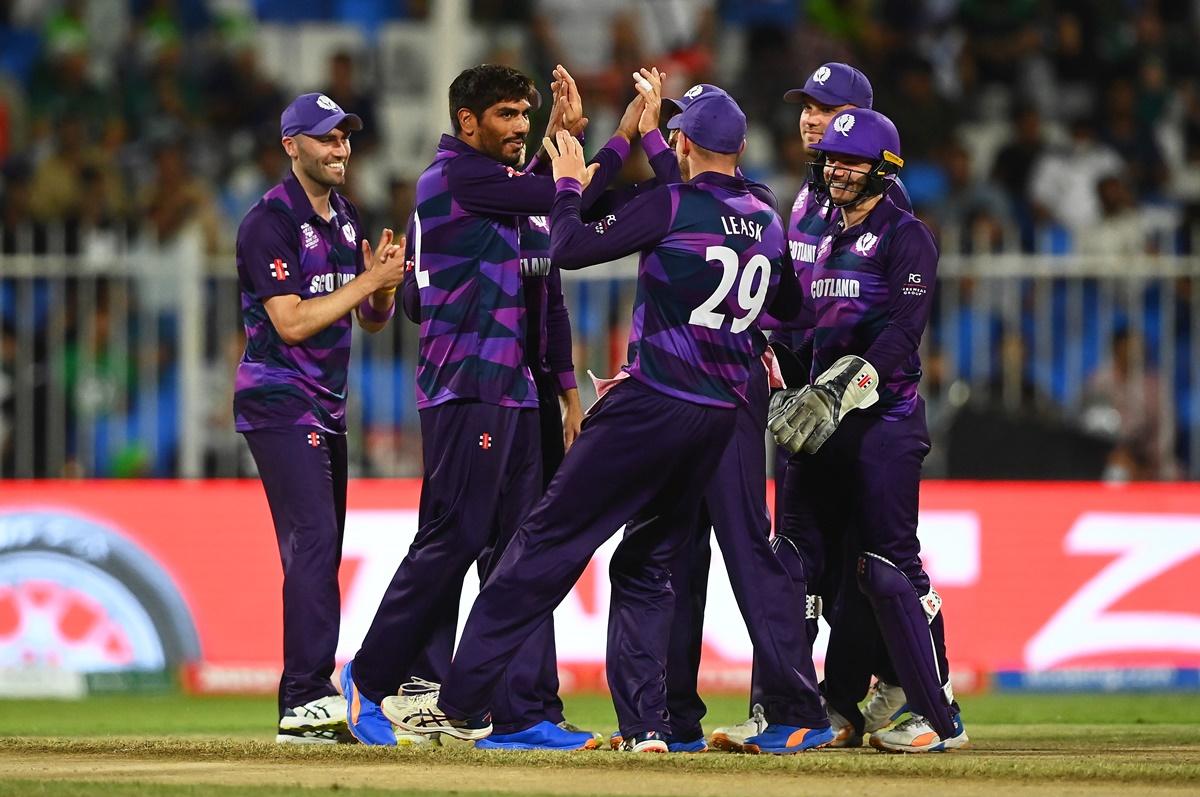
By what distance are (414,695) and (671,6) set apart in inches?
417

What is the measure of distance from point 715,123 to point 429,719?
8.39ft

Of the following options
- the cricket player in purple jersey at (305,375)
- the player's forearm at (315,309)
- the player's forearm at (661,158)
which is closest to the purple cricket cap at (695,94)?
the player's forearm at (661,158)

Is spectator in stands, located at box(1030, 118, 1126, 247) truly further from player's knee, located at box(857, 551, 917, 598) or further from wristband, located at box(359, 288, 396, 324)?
player's knee, located at box(857, 551, 917, 598)

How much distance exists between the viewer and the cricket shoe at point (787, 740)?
7.82 m

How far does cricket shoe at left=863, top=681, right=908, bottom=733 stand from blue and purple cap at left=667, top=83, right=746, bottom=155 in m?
2.43

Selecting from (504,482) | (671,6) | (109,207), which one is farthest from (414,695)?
(671,6)

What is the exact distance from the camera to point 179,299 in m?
12.7

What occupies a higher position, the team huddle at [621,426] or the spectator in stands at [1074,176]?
the spectator in stands at [1074,176]

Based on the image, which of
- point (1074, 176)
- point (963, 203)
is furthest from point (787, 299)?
point (1074, 176)

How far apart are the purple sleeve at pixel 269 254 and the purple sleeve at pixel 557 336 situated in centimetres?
103

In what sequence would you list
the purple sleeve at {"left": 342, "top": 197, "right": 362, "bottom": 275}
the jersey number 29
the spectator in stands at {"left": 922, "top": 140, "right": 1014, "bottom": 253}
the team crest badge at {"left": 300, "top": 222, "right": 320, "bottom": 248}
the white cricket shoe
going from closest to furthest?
the jersey number 29 < the white cricket shoe < the team crest badge at {"left": 300, "top": 222, "right": 320, "bottom": 248} < the purple sleeve at {"left": 342, "top": 197, "right": 362, "bottom": 275} < the spectator in stands at {"left": 922, "top": 140, "right": 1014, "bottom": 253}

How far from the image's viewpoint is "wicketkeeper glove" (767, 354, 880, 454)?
7.84m

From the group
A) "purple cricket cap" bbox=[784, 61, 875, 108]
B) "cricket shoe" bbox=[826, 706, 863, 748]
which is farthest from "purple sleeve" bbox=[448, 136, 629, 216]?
"cricket shoe" bbox=[826, 706, 863, 748]

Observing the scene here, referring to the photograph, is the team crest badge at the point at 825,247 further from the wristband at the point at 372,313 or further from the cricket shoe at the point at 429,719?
the cricket shoe at the point at 429,719
